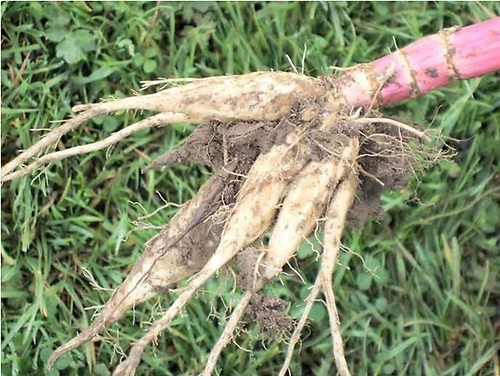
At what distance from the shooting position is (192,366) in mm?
1681

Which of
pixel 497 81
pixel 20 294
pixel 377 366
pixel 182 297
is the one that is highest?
pixel 182 297

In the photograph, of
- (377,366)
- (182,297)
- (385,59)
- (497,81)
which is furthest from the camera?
(497,81)

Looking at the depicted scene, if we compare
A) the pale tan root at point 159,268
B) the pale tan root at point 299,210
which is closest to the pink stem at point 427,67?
the pale tan root at point 299,210

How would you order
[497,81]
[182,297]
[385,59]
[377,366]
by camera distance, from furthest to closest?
[497,81] < [377,366] < [385,59] < [182,297]

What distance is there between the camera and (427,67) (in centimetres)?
130

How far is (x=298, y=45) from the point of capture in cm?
180

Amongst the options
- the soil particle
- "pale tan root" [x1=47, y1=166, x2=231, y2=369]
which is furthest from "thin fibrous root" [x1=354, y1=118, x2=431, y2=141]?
the soil particle

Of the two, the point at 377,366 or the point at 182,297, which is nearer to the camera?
the point at 182,297

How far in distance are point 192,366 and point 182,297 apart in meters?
0.54

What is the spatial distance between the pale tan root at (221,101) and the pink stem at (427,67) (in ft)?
0.35

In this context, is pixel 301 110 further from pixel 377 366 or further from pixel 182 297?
pixel 377 366

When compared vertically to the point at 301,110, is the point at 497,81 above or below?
below

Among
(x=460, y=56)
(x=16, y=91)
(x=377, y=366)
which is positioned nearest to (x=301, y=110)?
(x=460, y=56)

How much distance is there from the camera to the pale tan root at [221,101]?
1.27 meters
